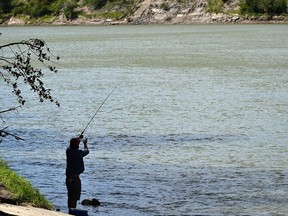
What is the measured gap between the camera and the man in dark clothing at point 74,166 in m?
18.7

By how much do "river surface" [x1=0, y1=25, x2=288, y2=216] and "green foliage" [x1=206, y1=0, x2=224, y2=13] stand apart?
9098 cm

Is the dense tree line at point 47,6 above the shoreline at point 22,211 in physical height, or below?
below

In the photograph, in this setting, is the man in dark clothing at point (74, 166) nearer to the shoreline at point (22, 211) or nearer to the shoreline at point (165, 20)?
the shoreline at point (22, 211)

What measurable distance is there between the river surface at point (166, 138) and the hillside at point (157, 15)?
91.3 meters

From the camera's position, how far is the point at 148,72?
213ft

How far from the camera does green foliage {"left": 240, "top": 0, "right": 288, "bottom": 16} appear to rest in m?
156

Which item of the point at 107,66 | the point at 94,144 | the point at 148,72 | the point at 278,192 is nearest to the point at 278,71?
the point at 148,72

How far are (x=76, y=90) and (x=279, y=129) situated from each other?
65.1 feet

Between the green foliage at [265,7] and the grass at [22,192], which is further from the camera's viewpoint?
the green foliage at [265,7]

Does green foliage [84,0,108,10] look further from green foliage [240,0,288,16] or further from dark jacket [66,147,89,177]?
dark jacket [66,147,89,177]

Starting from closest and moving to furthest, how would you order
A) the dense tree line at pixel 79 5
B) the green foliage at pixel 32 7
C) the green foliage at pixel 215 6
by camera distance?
the dense tree line at pixel 79 5 < the green foliage at pixel 215 6 < the green foliage at pixel 32 7

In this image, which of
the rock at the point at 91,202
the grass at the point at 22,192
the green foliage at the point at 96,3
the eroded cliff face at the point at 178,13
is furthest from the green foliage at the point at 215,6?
the grass at the point at 22,192

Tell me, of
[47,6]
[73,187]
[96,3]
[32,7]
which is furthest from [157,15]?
[73,187]

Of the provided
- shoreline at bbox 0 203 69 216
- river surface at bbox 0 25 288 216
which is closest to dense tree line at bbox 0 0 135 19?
river surface at bbox 0 25 288 216
